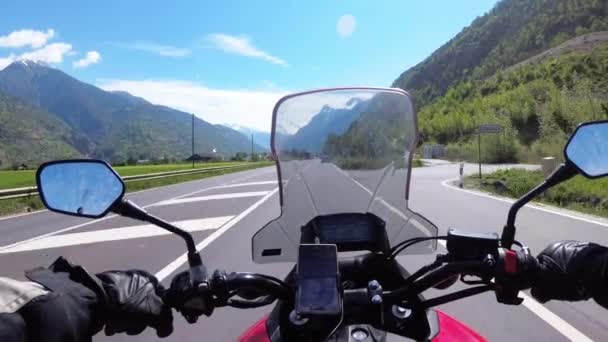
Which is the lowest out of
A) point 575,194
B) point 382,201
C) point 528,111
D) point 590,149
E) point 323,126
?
point 575,194

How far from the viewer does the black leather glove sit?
59.7 inches

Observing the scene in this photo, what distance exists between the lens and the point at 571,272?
5.22 feet

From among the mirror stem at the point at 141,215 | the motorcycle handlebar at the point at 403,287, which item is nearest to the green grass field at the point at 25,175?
the mirror stem at the point at 141,215

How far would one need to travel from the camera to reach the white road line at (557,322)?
157 inches

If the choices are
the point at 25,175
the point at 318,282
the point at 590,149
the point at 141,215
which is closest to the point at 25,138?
the point at 25,175

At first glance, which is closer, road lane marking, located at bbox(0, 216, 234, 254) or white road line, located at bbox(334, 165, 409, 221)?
white road line, located at bbox(334, 165, 409, 221)

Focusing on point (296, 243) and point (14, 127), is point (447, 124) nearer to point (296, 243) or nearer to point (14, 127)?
point (296, 243)

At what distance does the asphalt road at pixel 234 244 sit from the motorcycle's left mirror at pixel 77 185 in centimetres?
103

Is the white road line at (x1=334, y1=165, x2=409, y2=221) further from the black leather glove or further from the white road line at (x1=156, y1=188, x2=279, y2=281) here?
the white road line at (x1=156, y1=188, x2=279, y2=281)

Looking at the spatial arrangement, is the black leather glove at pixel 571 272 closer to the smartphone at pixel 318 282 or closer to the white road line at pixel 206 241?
the smartphone at pixel 318 282

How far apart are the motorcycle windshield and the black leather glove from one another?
64cm

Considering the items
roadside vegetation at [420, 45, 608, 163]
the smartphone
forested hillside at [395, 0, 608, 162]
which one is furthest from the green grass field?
roadside vegetation at [420, 45, 608, 163]

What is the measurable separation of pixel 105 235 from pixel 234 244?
3.16 metres

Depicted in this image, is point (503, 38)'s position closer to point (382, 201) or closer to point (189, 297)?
point (382, 201)
